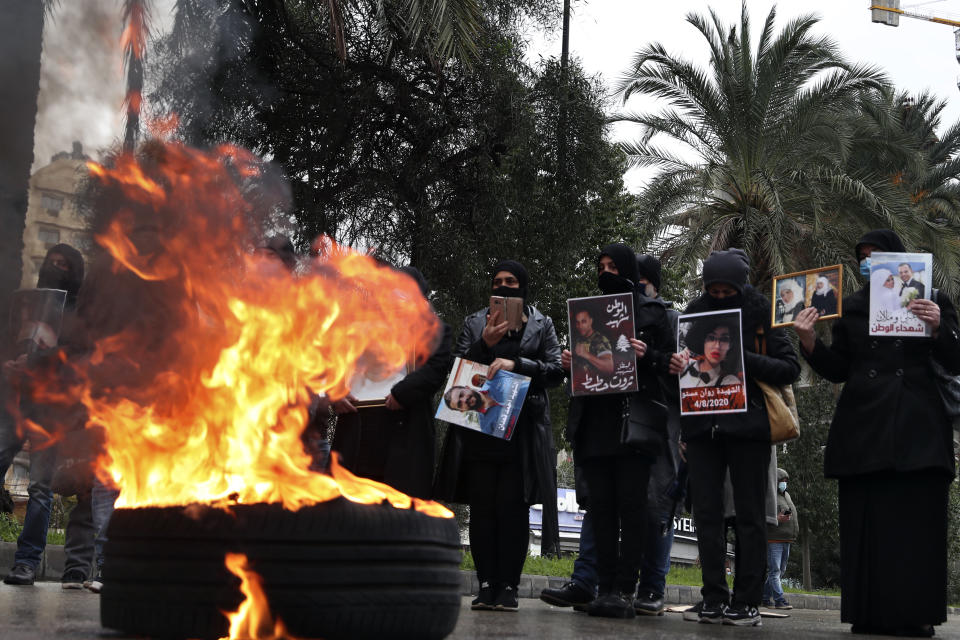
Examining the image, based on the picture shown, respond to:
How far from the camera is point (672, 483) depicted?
738 centimetres

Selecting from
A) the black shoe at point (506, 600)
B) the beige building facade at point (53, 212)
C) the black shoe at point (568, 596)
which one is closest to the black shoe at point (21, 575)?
the beige building facade at point (53, 212)

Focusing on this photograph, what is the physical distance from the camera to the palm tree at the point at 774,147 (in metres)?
20.0

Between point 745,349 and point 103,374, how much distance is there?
3401 millimetres

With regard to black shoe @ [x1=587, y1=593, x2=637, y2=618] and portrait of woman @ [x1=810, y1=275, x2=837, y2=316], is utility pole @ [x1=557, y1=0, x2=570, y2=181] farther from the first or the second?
black shoe @ [x1=587, y1=593, x2=637, y2=618]

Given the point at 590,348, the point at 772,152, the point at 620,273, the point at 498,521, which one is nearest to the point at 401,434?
the point at 498,521

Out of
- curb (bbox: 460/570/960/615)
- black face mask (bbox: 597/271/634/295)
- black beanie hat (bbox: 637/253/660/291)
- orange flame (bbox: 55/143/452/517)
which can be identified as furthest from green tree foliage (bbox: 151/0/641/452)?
orange flame (bbox: 55/143/452/517)

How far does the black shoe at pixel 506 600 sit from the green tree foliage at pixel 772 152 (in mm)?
14671

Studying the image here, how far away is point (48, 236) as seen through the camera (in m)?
6.06

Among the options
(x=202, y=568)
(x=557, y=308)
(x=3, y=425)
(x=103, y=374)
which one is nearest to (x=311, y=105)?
(x=557, y=308)

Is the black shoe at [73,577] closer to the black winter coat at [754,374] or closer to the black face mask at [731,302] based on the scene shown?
the black winter coat at [754,374]

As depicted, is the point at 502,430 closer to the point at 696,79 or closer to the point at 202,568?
the point at 202,568

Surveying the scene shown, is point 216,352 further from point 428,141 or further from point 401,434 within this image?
point 428,141

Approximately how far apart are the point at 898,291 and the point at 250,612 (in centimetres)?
371

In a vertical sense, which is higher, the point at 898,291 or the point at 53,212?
the point at 53,212
